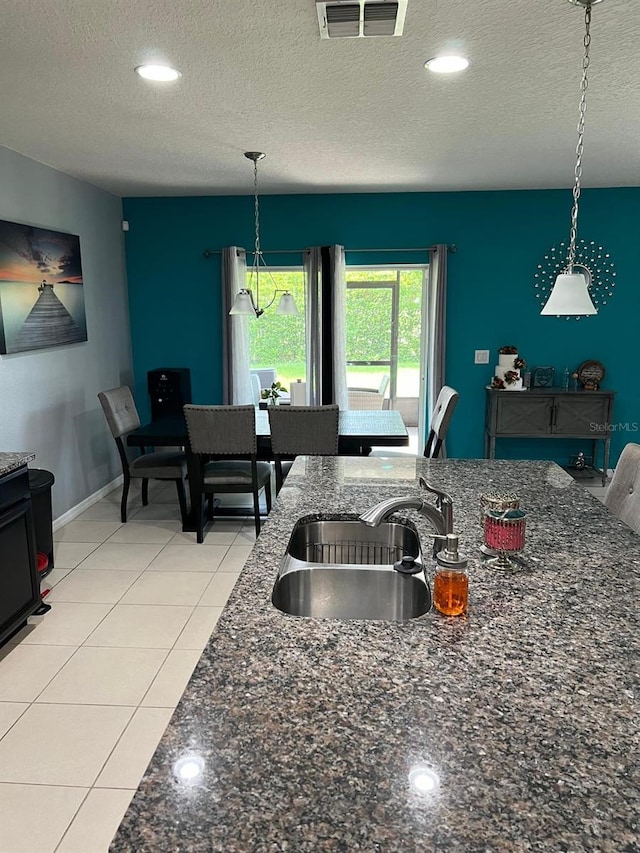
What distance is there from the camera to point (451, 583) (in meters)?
1.36

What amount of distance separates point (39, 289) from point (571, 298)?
343 centimetres

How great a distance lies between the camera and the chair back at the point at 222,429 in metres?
3.98

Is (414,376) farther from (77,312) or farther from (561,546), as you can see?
(561,546)

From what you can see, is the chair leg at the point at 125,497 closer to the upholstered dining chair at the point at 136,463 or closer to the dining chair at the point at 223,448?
the upholstered dining chair at the point at 136,463

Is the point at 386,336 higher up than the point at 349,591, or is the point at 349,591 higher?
the point at 386,336

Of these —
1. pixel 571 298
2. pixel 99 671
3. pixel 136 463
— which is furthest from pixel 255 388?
pixel 571 298

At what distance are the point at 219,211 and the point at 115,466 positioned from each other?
8.08 feet

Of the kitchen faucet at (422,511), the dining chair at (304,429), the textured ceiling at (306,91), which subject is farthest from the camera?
the dining chair at (304,429)

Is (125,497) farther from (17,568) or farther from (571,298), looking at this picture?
(571,298)

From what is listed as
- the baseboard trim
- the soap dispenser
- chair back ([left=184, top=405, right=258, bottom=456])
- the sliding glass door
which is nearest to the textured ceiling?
the sliding glass door

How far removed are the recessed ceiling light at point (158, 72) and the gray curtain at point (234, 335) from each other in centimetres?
289

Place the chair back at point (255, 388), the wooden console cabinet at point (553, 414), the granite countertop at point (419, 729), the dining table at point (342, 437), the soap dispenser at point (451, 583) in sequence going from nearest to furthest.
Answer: the granite countertop at point (419, 729) < the soap dispenser at point (451, 583) < the dining table at point (342, 437) < the wooden console cabinet at point (553, 414) < the chair back at point (255, 388)

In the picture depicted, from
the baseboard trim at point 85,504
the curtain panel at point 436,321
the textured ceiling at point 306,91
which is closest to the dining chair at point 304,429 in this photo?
the textured ceiling at point 306,91

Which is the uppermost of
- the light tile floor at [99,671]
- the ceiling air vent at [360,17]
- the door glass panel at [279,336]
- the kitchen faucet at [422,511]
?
the ceiling air vent at [360,17]
